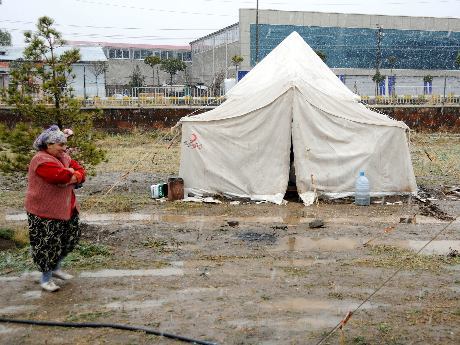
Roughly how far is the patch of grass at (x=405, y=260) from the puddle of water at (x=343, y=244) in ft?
1.05

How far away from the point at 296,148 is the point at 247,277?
5.29m

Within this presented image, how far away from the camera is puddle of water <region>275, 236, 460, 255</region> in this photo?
717 centimetres

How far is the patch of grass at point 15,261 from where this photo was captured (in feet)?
19.6

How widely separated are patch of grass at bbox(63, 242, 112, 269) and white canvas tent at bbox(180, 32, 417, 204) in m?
4.20

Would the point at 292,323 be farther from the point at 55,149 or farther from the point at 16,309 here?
the point at 55,149

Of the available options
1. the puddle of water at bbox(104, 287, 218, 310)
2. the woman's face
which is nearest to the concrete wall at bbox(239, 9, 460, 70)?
the woman's face

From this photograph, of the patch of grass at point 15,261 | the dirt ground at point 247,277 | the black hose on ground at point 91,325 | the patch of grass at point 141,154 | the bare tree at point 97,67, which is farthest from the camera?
the bare tree at point 97,67

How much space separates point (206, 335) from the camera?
425cm

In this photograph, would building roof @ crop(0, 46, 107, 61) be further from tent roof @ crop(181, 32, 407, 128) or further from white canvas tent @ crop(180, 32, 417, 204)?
white canvas tent @ crop(180, 32, 417, 204)

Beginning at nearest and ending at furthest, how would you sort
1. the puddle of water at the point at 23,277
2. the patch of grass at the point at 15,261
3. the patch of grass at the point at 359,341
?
the patch of grass at the point at 359,341 → the puddle of water at the point at 23,277 → the patch of grass at the point at 15,261

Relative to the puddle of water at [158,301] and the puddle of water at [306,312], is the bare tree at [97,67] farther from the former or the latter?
the puddle of water at [306,312]

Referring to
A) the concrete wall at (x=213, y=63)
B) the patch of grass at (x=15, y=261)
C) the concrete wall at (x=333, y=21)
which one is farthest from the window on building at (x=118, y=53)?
the patch of grass at (x=15, y=261)

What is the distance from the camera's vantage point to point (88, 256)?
6.54m

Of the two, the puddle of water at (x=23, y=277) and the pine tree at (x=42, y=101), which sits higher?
the pine tree at (x=42, y=101)
